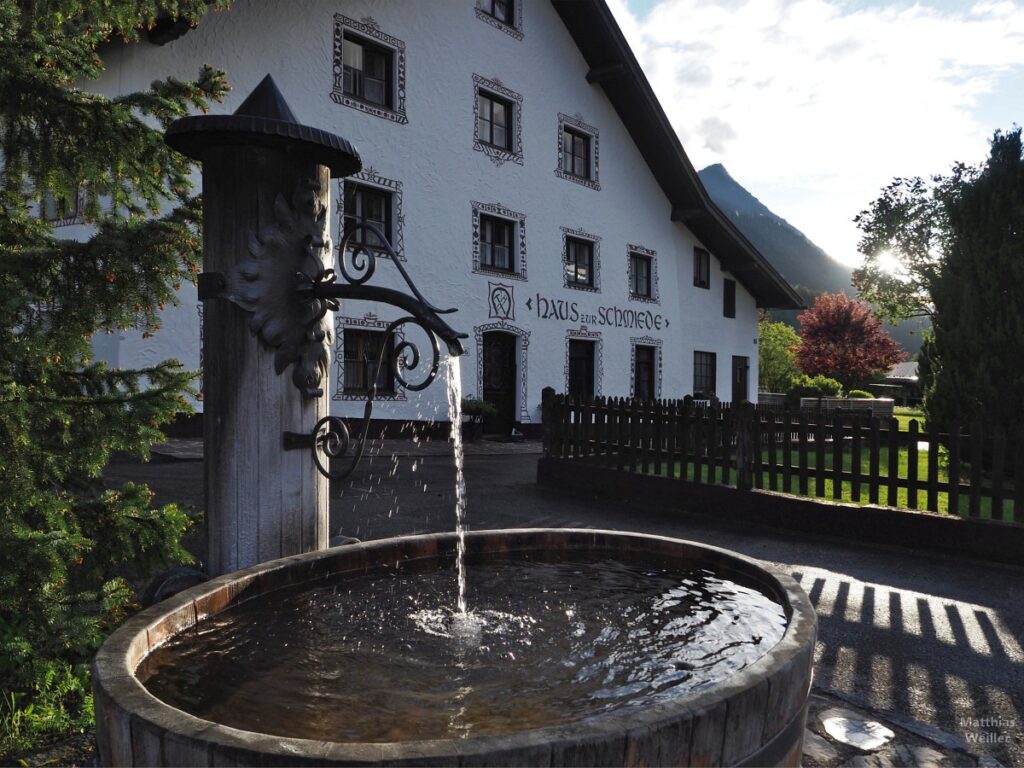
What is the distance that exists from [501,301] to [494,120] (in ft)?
14.9

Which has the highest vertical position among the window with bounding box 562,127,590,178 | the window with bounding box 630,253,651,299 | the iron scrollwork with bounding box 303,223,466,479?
the window with bounding box 562,127,590,178

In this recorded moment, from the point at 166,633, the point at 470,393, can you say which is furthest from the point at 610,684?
the point at 470,393

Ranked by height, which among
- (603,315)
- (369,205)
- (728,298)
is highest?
(369,205)

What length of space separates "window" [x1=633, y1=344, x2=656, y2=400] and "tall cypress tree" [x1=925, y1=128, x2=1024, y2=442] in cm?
1155

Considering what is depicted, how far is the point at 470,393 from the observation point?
56.7 feet

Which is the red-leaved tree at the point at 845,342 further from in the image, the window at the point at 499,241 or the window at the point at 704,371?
the window at the point at 499,241

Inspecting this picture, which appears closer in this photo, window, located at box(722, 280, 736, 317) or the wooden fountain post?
the wooden fountain post

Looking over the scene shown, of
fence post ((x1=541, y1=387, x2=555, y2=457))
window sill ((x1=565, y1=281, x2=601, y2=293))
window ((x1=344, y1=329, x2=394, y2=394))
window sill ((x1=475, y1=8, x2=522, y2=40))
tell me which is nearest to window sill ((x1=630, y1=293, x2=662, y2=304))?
window sill ((x1=565, y1=281, x2=601, y2=293))

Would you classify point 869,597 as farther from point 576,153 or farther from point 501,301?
point 576,153

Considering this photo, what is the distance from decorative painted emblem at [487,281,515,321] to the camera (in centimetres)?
1786

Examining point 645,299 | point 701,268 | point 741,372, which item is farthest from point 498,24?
point 741,372

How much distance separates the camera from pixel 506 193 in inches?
718

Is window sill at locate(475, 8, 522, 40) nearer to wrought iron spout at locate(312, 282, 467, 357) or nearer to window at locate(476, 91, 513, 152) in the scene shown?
window at locate(476, 91, 513, 152)

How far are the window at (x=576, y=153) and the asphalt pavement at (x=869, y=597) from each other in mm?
11657
